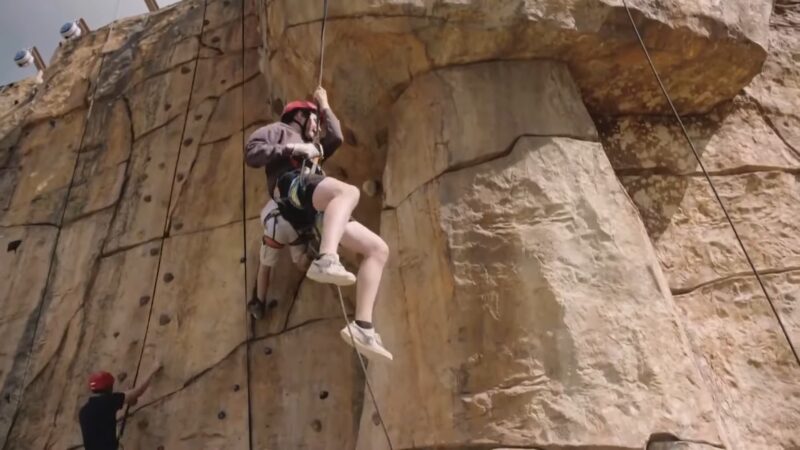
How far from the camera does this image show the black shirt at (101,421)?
3992mm

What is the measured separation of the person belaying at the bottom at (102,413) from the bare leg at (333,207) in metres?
1.84

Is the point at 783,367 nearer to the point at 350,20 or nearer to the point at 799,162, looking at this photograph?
the point at 799,162

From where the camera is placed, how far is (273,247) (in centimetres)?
415

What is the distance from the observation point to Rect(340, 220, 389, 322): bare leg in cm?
298

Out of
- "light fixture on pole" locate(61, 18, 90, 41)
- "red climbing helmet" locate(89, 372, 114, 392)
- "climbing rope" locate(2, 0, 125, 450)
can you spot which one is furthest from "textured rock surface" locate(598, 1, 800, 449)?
"light fixture on pole" locate(61, 18, 90, 41)

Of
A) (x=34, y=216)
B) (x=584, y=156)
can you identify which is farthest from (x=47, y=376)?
(x=584, y=156)

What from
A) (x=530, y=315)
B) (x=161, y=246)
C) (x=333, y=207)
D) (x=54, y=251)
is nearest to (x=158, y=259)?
(x=161, y=246)

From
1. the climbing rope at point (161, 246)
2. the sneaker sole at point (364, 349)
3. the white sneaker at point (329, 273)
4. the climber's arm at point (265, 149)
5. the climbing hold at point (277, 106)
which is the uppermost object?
the climber's arm at point (265, 149)

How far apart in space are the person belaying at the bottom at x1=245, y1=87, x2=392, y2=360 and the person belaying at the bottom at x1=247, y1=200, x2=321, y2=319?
27cm

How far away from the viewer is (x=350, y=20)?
3898mm

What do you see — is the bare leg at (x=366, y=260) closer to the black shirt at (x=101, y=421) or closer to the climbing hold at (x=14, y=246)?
the black shirt at (x=101, y=421)

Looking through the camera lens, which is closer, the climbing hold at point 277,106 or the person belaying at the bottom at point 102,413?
the person belaying at the bottom at point 102,413

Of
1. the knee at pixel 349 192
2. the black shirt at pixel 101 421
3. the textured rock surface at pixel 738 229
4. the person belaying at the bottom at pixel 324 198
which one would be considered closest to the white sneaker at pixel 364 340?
the person belaying at the bottom at pixel 324 198

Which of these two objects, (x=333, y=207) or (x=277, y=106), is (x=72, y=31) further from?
(x=333, y=207)
